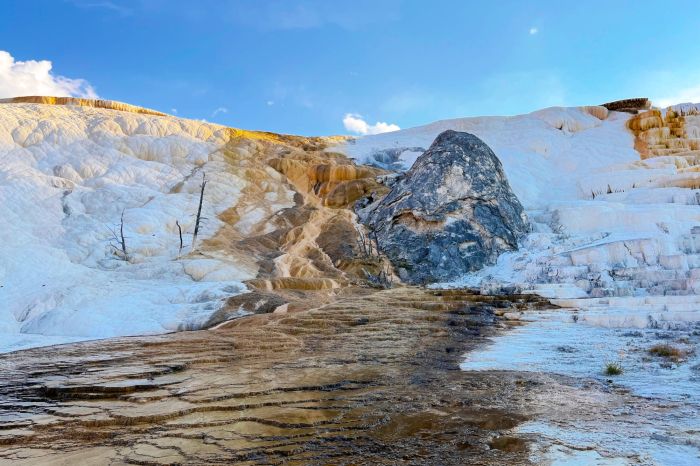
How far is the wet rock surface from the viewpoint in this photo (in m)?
4.96

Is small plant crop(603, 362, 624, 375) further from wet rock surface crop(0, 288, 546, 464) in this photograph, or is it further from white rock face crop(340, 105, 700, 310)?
white rock face crop(340, 105, 700, 310)

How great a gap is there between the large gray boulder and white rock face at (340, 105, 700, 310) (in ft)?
3.98

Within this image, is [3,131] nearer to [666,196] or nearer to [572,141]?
[666,196]

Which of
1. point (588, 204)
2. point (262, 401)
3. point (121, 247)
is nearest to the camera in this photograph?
point (262, 401)

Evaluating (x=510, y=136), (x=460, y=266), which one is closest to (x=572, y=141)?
(x=510, y=136)

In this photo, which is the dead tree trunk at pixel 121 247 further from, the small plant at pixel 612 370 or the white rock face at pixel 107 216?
the small plant at pixel 612 370

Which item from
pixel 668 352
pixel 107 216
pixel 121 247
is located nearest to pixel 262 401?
pixel 668 352

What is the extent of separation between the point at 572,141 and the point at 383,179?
1745 centimetres

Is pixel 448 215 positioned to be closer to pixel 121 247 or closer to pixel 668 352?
pixel 121 247

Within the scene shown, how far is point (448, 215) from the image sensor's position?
24.4m

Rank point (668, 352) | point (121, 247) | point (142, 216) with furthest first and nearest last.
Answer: point (142, 216)
point (121, 247)
point (668, 352)

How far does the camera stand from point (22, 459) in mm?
4855

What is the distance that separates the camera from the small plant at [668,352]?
870 cm

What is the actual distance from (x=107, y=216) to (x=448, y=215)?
16524 mm
